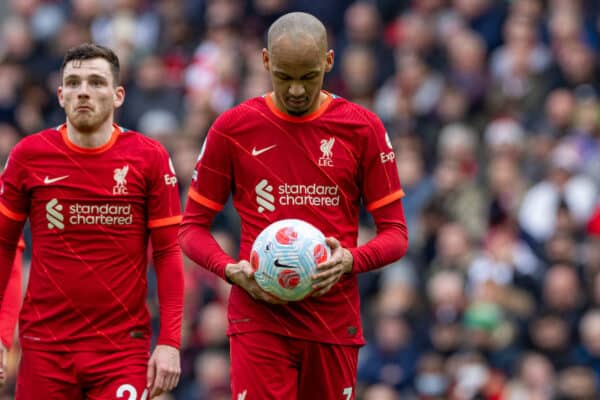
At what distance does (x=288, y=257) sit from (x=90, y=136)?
154 cm

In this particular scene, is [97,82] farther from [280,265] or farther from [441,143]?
[441,143]

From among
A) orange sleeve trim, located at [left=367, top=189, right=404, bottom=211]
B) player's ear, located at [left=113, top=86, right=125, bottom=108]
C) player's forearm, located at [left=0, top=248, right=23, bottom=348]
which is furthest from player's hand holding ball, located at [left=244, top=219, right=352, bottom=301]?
player's forearm, located at [left=0, top=248, right=23, bottom=348]

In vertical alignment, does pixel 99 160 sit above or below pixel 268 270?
above

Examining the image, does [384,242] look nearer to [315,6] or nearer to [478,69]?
→ [478,69]

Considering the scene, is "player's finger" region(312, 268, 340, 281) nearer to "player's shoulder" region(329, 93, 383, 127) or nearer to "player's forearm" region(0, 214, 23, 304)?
"player's shoulder" region(329, 93, 383, 127)

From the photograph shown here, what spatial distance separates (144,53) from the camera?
65.7ft

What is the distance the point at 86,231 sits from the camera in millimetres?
9172

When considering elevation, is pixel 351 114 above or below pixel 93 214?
above

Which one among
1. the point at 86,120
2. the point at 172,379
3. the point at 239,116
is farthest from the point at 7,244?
the point at 239,116

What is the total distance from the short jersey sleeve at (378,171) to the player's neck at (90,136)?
4.85 feet

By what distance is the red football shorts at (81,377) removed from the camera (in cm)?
905

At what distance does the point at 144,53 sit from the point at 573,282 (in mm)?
7284

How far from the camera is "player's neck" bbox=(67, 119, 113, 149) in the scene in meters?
9.29

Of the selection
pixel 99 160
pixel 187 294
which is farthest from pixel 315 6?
pixel 99 160
